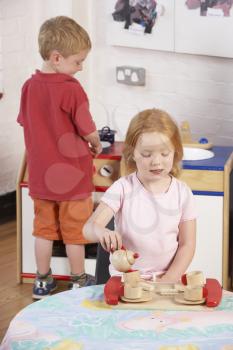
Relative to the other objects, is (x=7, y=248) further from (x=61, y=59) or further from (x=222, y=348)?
(x=222, y=348)

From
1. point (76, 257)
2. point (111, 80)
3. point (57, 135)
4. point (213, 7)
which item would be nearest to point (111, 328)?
point (57, 135)

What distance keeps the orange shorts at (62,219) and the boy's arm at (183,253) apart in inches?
49.3

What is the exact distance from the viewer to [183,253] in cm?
212

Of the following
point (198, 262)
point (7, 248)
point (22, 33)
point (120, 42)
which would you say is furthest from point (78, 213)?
point (22, 33)


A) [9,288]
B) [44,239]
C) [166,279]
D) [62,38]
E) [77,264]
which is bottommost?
[9,288]

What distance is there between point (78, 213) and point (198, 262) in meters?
0.55

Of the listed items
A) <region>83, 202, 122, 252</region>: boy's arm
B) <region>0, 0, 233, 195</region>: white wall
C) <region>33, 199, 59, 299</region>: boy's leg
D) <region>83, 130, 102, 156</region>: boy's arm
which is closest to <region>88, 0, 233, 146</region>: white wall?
<region>0, 0, 233, 195</region>: white wall

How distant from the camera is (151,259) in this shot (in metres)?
2.16

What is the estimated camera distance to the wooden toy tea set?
1771 millimetres

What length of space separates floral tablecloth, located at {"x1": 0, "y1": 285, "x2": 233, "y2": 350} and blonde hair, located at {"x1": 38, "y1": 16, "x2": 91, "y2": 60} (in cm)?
155

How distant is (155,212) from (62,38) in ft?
4.06

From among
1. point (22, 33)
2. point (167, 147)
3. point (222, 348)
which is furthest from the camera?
point (22, 33)

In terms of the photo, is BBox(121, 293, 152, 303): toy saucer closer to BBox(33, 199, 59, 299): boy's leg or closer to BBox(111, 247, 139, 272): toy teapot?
BBox(111, 247, 139, 272): toy teapot

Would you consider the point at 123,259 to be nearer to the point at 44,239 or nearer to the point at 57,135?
the point at 57,135
